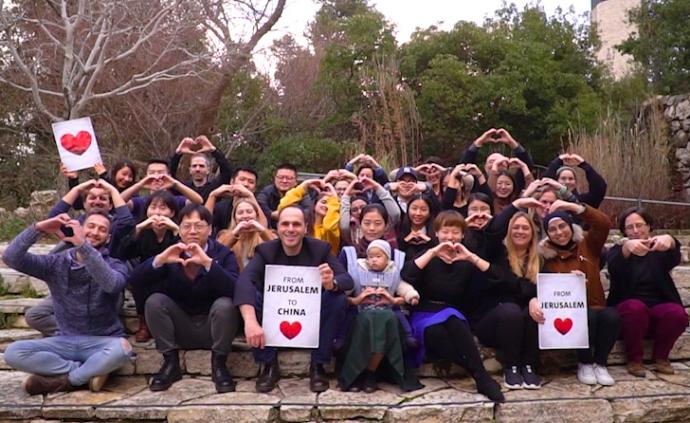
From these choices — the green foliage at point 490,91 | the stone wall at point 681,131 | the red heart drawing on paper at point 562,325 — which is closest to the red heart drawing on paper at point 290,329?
the red heart drawing on paper at point 562,325

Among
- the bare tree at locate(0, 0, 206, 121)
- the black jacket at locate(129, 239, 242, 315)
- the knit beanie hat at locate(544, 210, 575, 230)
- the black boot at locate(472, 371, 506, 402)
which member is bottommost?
the black boot at locate(472, 371, 506, 402)

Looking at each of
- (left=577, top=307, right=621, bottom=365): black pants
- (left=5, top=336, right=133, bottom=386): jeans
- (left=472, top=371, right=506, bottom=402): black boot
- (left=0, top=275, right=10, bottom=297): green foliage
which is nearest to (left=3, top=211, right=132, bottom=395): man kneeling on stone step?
(left=5, top=336, right=133, bottom=386): jeans

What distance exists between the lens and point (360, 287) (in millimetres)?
4188

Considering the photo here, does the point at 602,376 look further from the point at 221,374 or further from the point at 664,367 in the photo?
the point at 221,374

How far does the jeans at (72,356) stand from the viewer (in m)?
3.81

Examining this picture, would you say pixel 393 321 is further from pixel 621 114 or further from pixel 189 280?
pixel 621 114

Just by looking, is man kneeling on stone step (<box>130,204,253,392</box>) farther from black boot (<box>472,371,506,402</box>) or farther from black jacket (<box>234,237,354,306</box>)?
black boot (<box>472,371,506,402</box>)

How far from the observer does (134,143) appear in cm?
1212

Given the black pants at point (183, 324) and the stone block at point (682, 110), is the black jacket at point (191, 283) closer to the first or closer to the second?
the black pants at point (183, 324)

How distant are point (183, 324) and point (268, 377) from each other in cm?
69

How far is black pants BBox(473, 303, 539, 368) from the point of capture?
4.07 meters

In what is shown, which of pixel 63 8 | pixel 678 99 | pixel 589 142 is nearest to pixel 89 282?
pixel 63 8

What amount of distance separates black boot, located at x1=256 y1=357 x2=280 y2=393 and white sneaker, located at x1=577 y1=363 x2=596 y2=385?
6.86ft

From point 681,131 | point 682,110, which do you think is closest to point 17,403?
point 681,131
